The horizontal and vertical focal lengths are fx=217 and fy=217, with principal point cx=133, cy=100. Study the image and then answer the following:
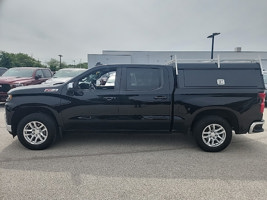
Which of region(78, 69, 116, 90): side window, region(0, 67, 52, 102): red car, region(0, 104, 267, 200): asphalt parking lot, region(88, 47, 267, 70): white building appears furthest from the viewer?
region(88, 47, 267, 70): white building

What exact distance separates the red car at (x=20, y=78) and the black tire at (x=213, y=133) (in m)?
8.10

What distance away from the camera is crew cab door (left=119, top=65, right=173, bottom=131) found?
4.30 m

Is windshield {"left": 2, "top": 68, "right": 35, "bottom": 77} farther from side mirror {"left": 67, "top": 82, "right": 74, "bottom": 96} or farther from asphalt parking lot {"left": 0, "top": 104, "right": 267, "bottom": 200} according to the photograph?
side mirror {"left": 67, "top": 82, "right": 74, "bottom": 96}

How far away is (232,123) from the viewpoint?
4.51 metres

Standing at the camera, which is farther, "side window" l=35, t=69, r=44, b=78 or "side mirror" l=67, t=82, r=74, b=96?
"side window" l=35, t=69, r=44, b=78

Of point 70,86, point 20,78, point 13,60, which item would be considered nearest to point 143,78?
point 70,86

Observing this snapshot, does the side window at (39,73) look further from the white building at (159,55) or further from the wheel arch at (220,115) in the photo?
the white building at (159,55)

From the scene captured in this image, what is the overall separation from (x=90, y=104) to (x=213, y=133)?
100 inches

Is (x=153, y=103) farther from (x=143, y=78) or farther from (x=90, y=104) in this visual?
(x=90, y=104)

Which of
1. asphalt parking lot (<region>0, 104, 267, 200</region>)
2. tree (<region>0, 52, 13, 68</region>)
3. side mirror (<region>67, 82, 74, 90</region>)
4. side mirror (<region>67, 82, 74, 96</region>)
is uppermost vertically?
tree (<region>0, 52, 13, 68</region>)

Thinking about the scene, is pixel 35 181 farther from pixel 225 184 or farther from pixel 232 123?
pixel 232 123

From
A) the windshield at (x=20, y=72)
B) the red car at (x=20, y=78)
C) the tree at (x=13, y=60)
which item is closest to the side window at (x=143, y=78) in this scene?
the red car at (x=20, y=78)

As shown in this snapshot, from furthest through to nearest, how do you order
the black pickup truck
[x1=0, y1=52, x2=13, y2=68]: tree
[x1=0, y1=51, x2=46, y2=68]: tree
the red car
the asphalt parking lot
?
[x1=0, y1=51, x2=46, y2=68]: tree → [x1=0, y1=52, x2=13, y2=68]: tree → the red car → the black pickup truck → the asphalt parking lot

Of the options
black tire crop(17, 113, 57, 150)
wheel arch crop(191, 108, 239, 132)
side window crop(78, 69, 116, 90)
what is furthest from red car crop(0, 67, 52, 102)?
wheel arch crop(191, 108, 239, 132)
